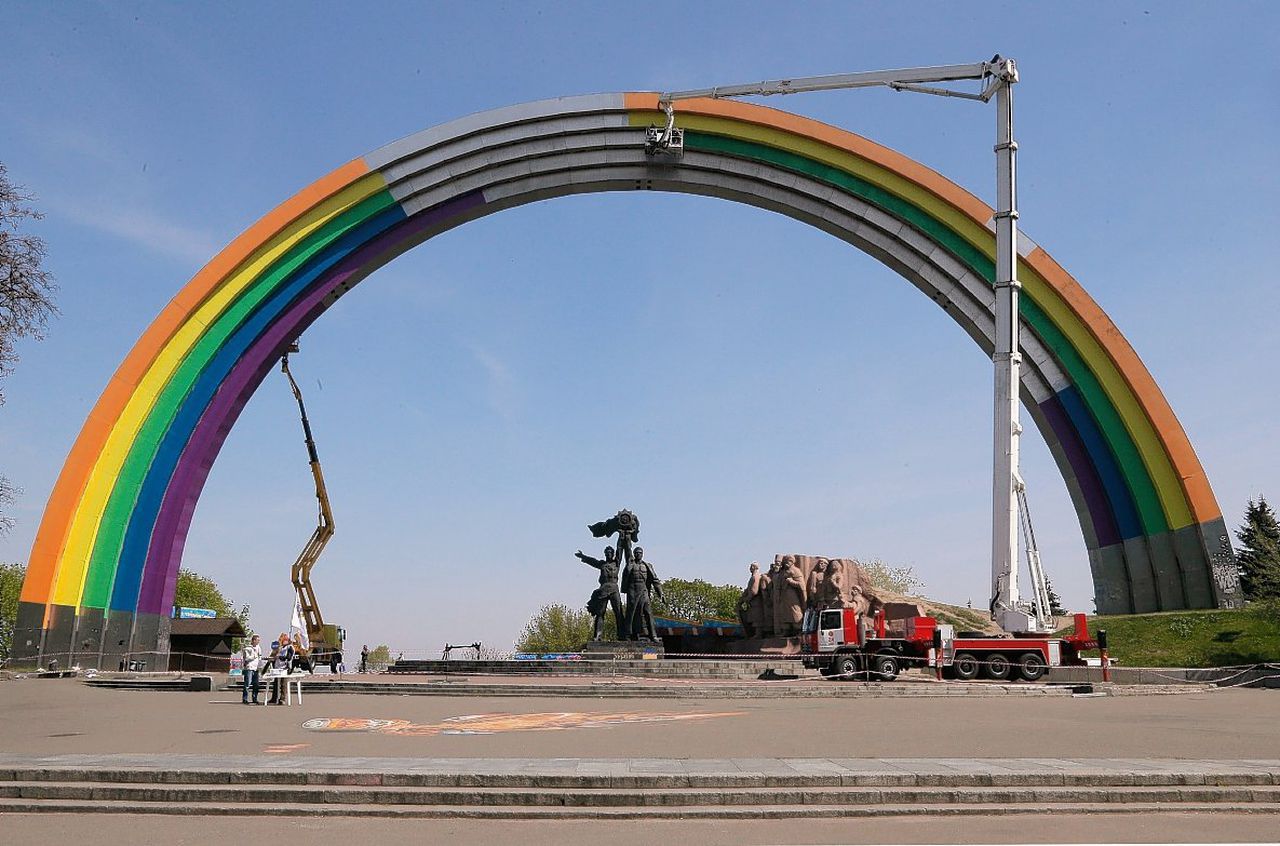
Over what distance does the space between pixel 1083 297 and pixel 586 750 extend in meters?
35.3

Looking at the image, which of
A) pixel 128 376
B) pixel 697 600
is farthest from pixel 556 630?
pixel 128 376

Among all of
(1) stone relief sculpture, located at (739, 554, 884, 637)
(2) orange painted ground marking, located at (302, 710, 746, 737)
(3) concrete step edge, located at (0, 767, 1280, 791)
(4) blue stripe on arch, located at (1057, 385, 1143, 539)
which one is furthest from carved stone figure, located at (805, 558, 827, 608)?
(3) concrete step edge, located at (0, 767, 1280, 791)

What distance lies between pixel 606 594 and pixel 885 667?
12643 mm

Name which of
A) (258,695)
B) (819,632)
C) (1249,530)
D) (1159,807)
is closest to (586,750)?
(1159,807)

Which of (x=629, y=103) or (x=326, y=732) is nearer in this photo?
(x=326, y=732)

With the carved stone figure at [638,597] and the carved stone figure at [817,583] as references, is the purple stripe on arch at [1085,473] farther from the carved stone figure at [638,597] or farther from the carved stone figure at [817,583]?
the carved stone figure at [638,597]

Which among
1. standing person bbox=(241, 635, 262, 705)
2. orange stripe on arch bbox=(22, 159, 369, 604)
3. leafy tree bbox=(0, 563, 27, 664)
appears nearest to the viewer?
standing person bbox=(241, 635, 262, 705)

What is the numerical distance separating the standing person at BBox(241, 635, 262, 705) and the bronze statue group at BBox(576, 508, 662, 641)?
16396mm

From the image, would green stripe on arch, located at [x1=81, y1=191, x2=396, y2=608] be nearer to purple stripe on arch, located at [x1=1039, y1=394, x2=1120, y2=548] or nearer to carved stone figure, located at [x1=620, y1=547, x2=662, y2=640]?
carved stone figure, located at [x1=620, y1=547, x2=662, y2=640]

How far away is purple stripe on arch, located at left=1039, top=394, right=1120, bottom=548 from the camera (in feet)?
132

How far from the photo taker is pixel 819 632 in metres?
27.9

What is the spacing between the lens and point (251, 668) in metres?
20.8

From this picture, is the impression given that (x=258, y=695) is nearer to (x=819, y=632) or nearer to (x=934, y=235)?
(x=819, y=632)

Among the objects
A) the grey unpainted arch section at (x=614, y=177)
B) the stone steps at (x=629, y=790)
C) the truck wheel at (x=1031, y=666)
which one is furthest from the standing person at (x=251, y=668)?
the grey unpainted arch section at (x=614, y=177)
